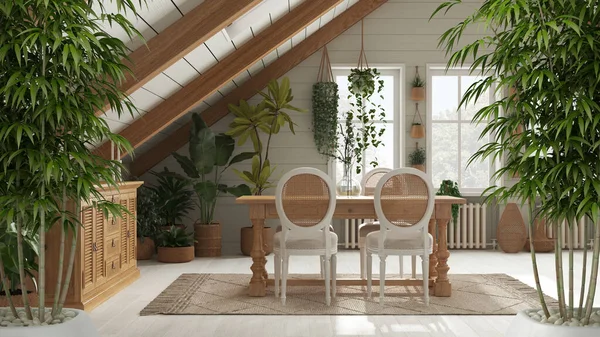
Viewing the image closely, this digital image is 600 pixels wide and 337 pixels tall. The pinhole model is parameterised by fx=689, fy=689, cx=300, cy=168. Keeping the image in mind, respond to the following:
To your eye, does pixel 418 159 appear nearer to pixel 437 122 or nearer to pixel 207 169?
pixel 437 122

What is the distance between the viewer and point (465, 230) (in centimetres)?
851

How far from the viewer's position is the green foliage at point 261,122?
806cm

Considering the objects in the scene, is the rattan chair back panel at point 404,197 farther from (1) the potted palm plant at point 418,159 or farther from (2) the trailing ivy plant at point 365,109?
(1) the potted palm plant at point 418,159

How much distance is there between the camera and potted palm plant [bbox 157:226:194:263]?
24.2 ft

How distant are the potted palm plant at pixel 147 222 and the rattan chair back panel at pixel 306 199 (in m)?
2.80

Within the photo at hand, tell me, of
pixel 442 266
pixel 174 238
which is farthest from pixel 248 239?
pixel 442 266

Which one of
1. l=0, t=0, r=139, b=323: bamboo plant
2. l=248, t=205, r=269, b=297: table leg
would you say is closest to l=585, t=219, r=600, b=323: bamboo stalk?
l=0, t=0, r=139, b=323: bamboo plant

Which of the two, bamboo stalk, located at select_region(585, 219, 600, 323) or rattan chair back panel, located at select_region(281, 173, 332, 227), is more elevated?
rattan chair back panel, located at select_region(281, 173, 332, 227)

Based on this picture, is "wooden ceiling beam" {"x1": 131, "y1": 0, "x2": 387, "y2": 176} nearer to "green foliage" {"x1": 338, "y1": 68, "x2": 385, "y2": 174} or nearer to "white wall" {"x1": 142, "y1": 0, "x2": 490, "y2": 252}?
"white wall" {"x1": 142, "y1": 0, "x2": 490, "y2": 252}

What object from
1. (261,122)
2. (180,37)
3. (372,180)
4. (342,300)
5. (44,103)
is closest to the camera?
(44,103)

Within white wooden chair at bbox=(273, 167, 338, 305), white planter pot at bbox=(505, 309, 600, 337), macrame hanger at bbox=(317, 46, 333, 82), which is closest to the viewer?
white planter pot at bbox=(505, 309, 600, 337)

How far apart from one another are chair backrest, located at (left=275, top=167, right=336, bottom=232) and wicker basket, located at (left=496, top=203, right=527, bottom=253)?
12.7ft

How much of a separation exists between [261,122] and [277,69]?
0.80m

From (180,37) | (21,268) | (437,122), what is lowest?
(21,268)
